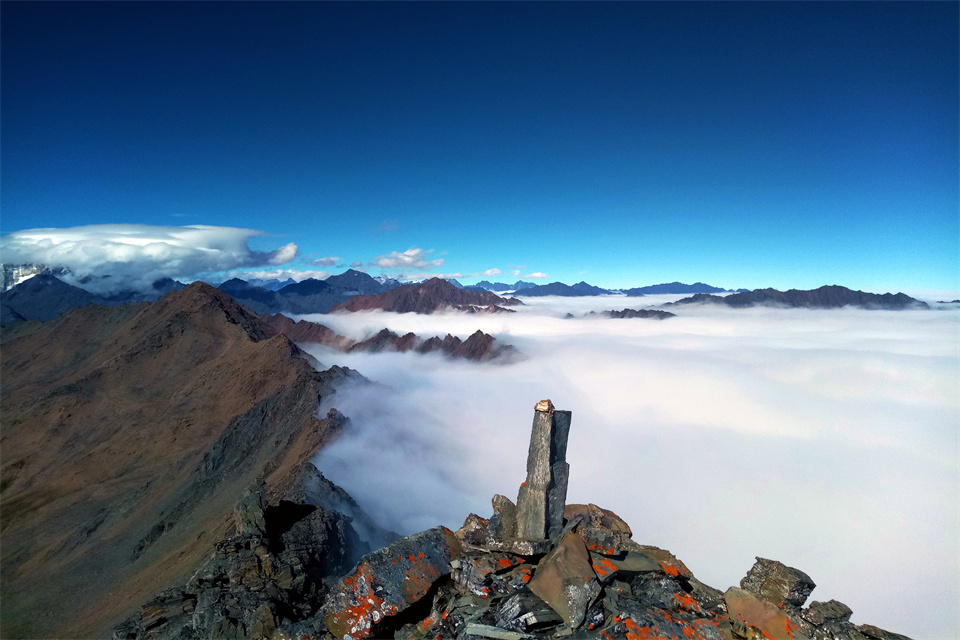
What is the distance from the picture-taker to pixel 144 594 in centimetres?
4450

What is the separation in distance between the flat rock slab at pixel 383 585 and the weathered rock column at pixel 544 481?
252 cm

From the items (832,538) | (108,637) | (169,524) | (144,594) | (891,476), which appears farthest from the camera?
(891,476)

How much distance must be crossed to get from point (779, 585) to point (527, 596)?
771 cm

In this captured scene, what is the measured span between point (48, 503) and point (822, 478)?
763 feet

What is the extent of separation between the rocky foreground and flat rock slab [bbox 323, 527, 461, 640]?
0.03 m

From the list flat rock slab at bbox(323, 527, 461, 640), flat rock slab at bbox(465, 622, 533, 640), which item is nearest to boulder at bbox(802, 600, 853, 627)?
flat rock slab at bbox(465, 622, 533, 640)

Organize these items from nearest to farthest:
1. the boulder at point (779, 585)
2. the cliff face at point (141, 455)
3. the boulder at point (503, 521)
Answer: the boulder at point (779, 585) → the boulder at point (503, 521) → the cliff face at point (141, 455)

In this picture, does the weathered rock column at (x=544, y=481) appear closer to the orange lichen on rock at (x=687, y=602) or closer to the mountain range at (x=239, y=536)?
the mountain range at (x=239, y=536)

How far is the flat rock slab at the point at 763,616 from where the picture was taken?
10555mm

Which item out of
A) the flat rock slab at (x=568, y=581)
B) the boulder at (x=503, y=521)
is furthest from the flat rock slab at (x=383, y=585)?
the flat rock slab at (x=568, y=581)

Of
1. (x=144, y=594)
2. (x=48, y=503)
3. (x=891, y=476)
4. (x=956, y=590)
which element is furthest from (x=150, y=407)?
(x=891, y=476)

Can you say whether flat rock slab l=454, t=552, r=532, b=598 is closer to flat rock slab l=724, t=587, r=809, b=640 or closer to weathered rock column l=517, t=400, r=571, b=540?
weathered rock column l=517, t=400, r=571, b=540

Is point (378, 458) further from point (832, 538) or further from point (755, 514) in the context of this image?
point (832, 538)

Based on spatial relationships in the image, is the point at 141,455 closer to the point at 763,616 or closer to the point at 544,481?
the point at 544,481
